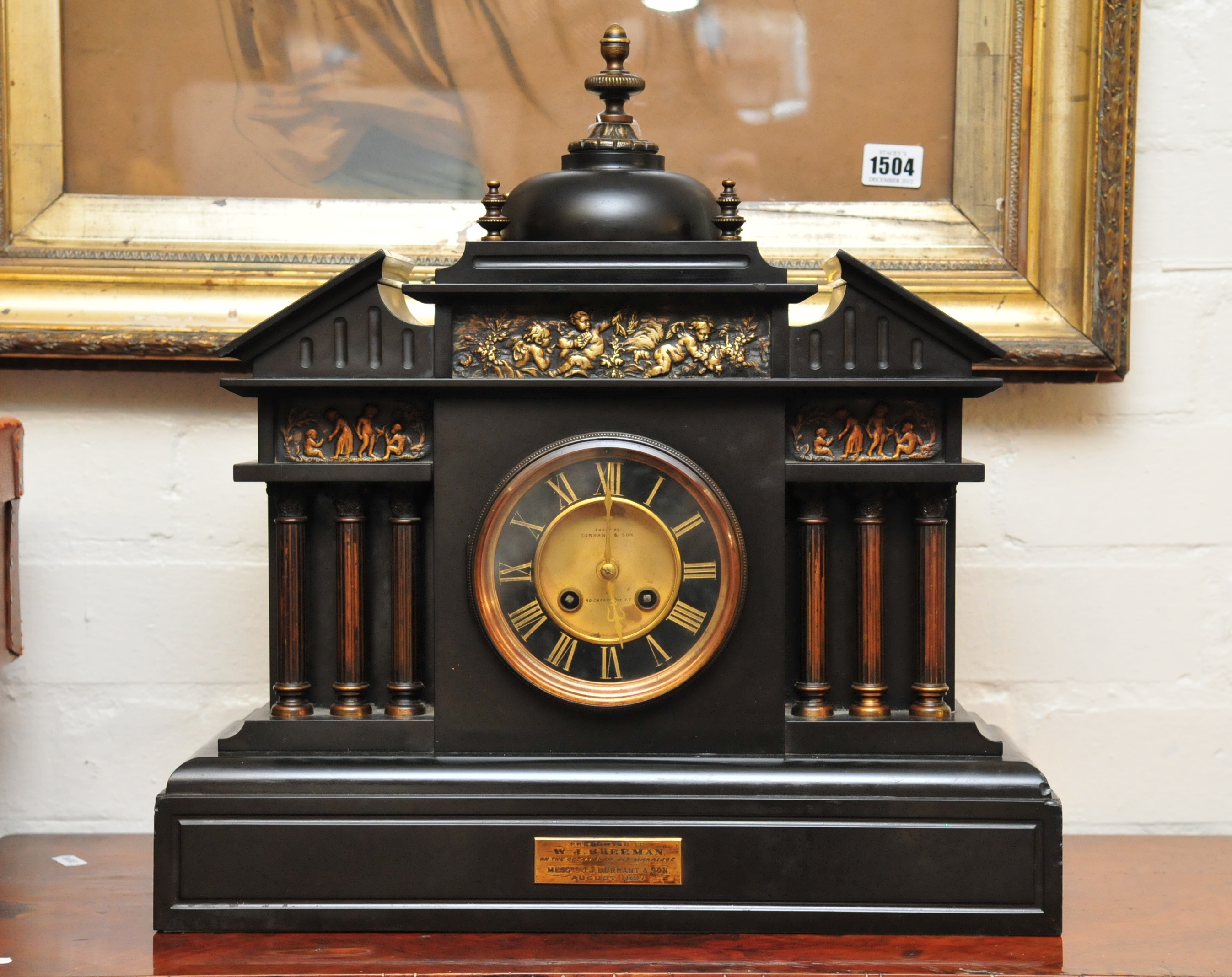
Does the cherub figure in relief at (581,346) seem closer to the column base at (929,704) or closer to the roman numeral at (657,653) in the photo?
the roman numeral at (657,653)

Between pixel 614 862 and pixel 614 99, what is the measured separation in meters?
0.80

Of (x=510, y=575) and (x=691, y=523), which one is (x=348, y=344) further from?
(x=691, y=523)

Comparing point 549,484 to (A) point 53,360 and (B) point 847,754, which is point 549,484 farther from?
(A) point 53,360

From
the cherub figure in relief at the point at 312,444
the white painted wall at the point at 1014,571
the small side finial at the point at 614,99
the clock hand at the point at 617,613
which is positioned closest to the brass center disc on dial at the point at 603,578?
the clock hand at the point at 617,613

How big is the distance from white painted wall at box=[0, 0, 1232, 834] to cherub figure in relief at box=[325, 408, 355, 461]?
0.47 meters

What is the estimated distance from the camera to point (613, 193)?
4.25 ft

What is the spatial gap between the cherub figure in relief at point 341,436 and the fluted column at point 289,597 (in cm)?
6

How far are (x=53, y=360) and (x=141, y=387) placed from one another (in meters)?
0.11

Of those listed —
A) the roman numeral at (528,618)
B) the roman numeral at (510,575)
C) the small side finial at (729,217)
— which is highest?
the small side finial at (729,217)

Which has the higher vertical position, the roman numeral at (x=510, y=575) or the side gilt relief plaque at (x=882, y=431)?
the side gilt relief plaque at (x=882, y=431)

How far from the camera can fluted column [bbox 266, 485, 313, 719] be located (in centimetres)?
130

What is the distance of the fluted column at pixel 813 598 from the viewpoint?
1.30m

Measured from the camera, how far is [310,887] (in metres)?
1.24

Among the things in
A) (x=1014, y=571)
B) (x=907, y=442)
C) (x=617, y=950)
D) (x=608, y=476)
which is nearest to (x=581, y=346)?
(x=608, y=476)
